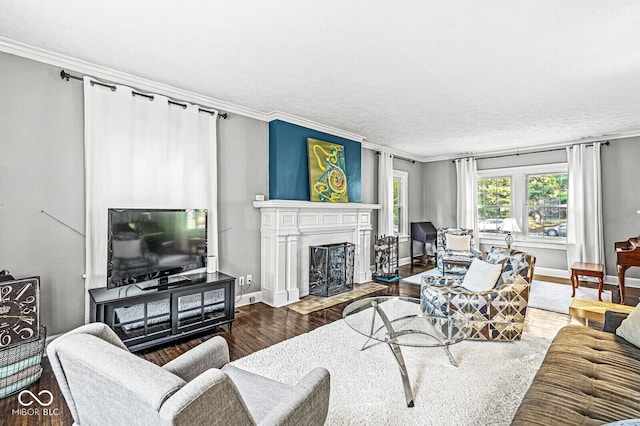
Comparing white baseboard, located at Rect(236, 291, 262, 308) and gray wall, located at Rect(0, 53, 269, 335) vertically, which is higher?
gray wall, located at Rect(0, 53, 269, 335)

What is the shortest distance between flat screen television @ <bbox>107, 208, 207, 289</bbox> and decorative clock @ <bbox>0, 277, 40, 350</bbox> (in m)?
0.51

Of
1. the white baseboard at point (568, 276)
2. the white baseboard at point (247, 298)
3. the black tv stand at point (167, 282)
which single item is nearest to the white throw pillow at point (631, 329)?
the black tv stand at point (167, 282)

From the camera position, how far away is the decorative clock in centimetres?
224

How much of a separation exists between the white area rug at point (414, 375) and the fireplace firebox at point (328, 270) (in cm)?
143

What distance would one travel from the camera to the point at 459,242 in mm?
5930

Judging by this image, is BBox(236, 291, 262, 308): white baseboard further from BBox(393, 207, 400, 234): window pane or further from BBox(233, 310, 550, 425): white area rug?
BBox(393, 207, 400, 234): window pane

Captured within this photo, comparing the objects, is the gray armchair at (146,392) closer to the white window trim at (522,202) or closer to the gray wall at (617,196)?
the gray wall at (617,196)

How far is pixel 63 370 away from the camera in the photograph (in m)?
1.09

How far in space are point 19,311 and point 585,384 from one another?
3576mm

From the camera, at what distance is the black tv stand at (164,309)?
8.64ft

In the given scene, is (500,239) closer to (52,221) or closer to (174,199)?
(174,199)

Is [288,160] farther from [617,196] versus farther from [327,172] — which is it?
[617,196]

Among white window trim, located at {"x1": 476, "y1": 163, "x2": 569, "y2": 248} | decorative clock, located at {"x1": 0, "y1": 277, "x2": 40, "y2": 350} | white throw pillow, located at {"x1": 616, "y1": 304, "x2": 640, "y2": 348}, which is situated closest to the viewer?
white throw pillow, located at {"x1": 616, "y1": 304, "x2": 640, "y2": 348}

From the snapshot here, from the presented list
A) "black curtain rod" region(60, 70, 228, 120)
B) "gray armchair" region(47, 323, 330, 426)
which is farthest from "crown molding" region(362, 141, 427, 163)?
"gray armchair" region(47, 323, 330, 426)
